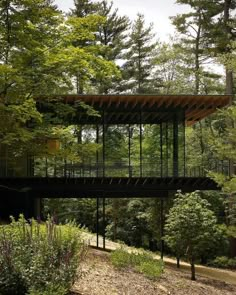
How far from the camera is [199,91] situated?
28.0m

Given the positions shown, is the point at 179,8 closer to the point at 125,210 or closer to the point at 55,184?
the point at 125,210

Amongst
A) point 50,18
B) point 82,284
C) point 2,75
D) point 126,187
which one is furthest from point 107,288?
point 126,187

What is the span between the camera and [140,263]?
9.87m

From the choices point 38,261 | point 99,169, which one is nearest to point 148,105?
point 99,169

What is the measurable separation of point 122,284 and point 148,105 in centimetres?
1059

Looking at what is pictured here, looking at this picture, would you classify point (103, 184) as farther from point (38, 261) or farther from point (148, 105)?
point (38, 261)

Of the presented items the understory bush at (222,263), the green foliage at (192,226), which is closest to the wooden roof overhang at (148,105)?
the green foliage at (192,226)

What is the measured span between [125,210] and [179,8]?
11892 mm

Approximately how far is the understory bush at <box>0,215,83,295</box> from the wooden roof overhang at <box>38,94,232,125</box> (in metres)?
9.56

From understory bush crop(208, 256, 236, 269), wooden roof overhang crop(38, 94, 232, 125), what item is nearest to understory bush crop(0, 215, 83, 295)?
wooden roof overhang crop(38, 94, 232, 125)

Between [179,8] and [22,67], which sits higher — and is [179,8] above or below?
above

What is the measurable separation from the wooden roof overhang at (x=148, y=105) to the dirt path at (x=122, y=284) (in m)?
7.39

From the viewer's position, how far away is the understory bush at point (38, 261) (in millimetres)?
5773

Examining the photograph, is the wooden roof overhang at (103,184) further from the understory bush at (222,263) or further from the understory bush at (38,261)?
the understory bush at (38,261)
